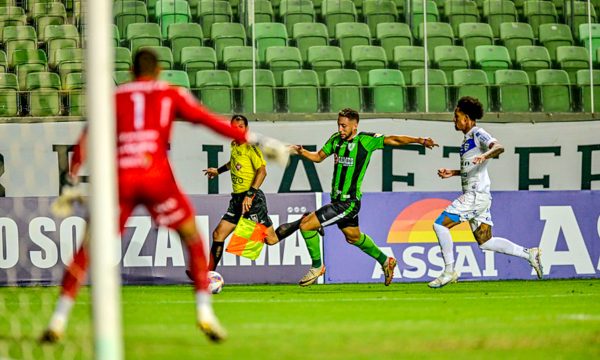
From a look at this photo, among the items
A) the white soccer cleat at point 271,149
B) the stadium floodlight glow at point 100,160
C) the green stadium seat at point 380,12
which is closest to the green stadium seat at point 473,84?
the green stadium seat at point 380,12

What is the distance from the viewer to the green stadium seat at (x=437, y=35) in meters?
20.3

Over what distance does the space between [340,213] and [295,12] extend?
7.07 m

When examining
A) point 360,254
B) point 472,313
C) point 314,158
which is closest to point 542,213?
point 360,254

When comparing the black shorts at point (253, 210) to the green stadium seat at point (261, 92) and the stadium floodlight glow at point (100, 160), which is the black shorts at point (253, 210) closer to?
the green stadium seat at point (261, 92)

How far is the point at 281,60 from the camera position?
61.7 ft

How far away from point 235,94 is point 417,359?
1107 cm

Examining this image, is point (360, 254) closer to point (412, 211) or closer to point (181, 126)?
point (412, 211)

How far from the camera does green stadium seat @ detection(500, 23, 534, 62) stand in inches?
820

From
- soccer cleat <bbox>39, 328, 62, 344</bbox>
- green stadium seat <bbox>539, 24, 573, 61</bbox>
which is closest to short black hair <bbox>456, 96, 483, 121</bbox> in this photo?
soccer cleat <bbox>39, 328, 62, 344</bbox>

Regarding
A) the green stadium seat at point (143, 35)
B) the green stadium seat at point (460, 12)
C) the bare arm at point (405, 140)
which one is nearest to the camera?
the bare arm at point (405, 140)

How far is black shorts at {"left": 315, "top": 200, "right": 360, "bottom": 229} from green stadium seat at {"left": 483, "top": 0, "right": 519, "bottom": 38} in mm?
8200

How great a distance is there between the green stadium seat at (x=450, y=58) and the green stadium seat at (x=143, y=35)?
4.55 m

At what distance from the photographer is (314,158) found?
13.8 metres

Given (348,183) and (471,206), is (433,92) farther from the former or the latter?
(471,206)
